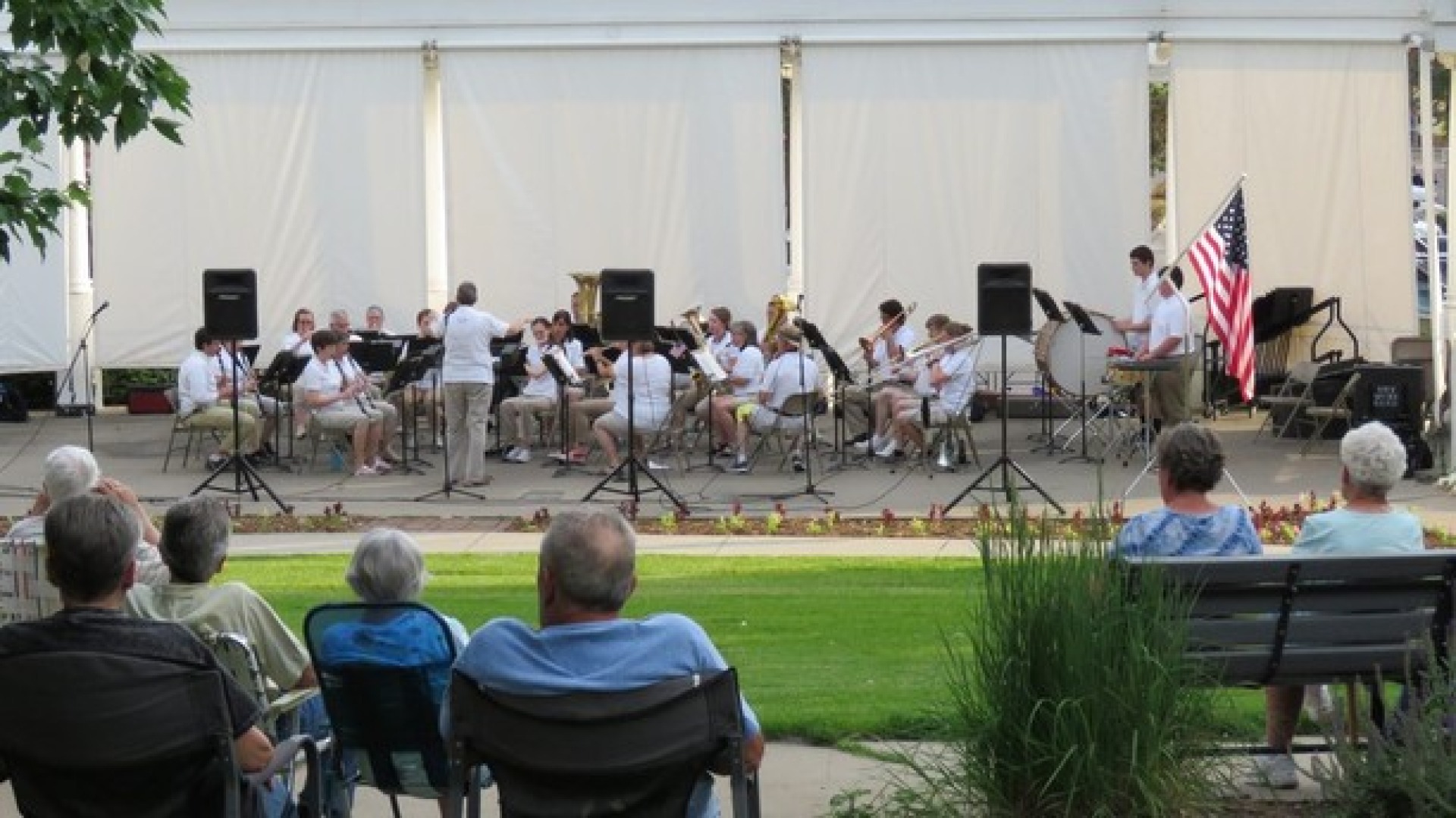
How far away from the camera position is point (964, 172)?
85.3 feet

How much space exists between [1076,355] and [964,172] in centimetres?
378

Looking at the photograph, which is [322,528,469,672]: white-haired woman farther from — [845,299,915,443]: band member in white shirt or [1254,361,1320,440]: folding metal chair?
[1254,361,1320,440]: folding metal chair

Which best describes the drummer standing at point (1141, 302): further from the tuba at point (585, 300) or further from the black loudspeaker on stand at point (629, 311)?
the tuba at point (585, 300)

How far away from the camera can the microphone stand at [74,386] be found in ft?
84.6

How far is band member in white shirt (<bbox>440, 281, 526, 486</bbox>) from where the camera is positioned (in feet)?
70.5

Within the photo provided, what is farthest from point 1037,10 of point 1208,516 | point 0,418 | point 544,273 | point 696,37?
point 1208,516

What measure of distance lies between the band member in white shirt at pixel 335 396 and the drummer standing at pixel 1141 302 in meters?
7.23

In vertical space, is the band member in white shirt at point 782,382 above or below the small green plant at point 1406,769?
above

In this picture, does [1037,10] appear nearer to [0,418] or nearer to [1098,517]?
[0,418]

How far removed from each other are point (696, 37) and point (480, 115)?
2.56 metres

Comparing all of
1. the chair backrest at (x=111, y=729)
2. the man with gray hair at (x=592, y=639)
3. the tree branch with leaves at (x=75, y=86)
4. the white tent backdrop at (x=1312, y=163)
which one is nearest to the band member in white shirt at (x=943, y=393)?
the white tent backdrop at (x=1312, y=163)

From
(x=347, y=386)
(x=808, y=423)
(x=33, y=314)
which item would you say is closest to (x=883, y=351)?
(x=808, y=423)

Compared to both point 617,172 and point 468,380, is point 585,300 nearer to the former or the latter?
point 617,172

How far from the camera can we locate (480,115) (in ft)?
86.2
